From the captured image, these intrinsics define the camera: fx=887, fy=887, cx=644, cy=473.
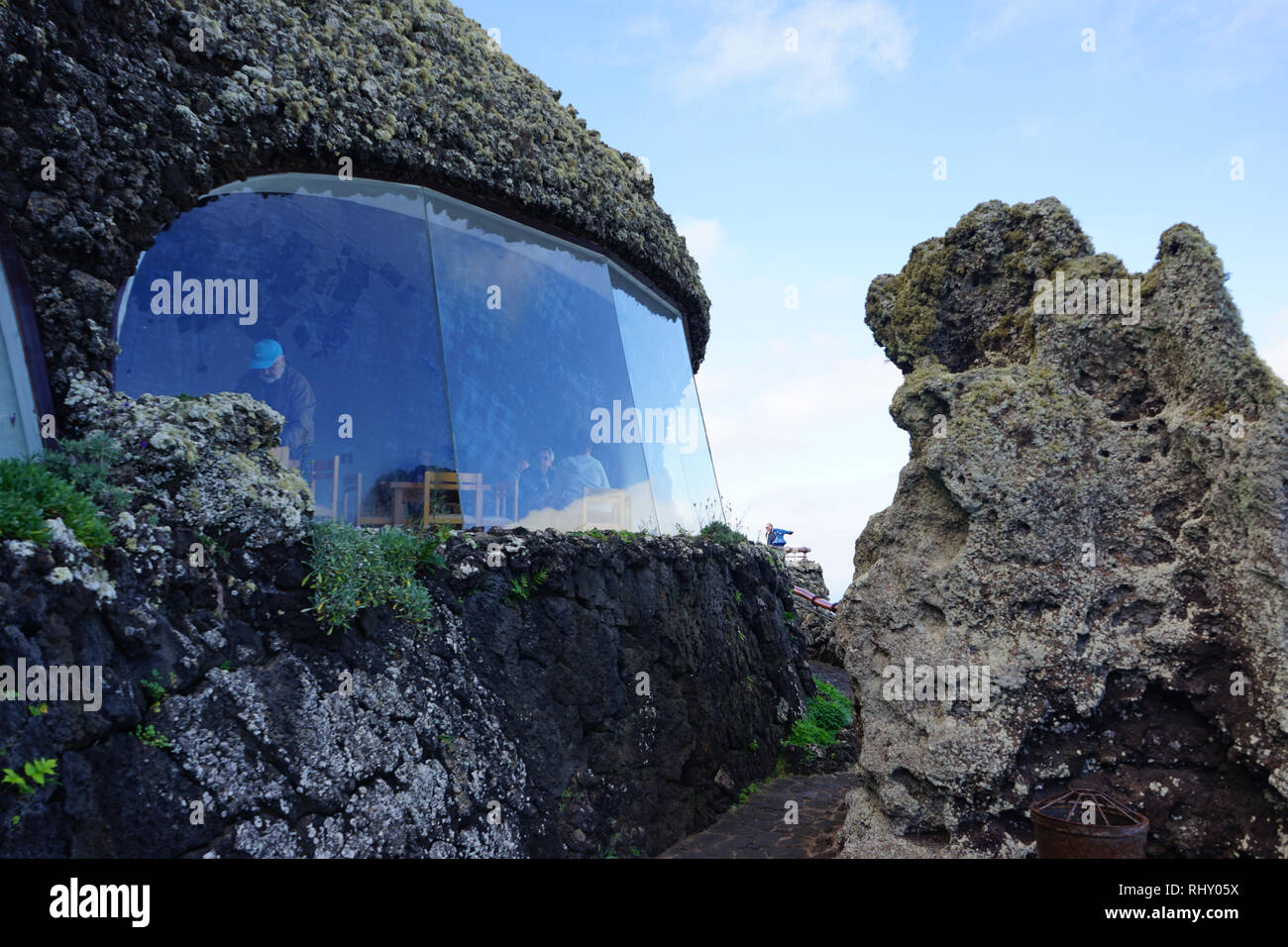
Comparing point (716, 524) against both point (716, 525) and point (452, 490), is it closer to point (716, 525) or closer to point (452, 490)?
point (716, 525)

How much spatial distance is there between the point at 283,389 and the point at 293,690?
8.76 ft

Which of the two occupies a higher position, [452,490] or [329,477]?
[329,477]

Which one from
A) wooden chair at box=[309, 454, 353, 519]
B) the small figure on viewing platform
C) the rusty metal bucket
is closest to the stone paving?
the rusty metal bucket

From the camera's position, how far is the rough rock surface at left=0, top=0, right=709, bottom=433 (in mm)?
4992

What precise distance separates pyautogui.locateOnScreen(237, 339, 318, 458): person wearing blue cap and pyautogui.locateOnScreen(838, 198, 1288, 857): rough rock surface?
4.25 metres

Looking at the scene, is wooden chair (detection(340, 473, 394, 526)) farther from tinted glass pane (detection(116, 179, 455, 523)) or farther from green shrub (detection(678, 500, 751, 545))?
green shrub (detection(678, 500, 751, 545))

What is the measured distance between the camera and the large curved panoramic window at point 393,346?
6227 millimetres

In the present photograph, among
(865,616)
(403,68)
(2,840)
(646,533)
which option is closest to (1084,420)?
(865,616)

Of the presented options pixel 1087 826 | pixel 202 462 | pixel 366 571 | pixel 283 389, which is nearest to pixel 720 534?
pixel 283 389

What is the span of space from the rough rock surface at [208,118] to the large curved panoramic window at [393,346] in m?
0.38

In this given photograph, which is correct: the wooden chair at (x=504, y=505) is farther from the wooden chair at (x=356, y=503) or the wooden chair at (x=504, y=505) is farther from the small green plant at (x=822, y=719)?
the small green plant at (x=822, y=719)

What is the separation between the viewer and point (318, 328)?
270 inches

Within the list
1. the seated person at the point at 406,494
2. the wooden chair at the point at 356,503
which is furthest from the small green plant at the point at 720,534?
the wooden chair at the point at 356,503

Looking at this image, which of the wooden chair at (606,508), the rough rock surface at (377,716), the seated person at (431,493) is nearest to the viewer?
the rough rock surface at (377,716)
